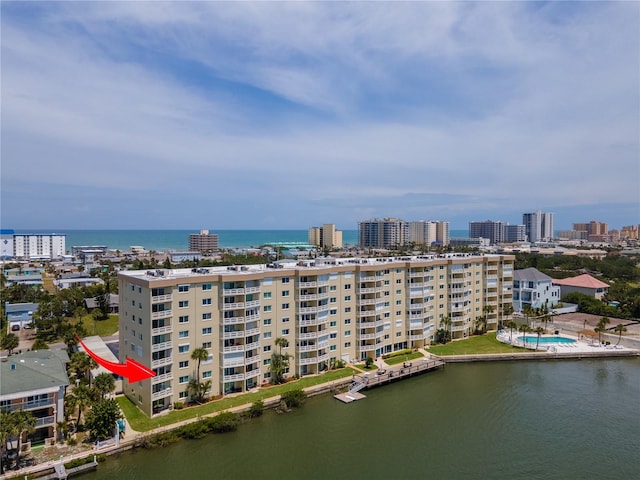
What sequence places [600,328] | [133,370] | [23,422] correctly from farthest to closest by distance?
1. [600,328]
2. [133,370]
3. [23,422]

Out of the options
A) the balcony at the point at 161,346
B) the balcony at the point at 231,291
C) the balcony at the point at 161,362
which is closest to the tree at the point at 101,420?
the balcony at the point at 161,362

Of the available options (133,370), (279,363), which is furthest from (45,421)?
(279,363)

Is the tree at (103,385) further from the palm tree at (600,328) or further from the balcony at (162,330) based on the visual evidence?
the palm tree at (600,328)

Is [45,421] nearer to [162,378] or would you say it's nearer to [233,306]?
[162,378]

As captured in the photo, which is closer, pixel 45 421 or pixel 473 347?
pixel 45 421

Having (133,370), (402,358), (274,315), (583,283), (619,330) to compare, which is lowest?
(402,358)

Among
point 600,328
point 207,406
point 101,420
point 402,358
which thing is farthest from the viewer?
point 600,328
